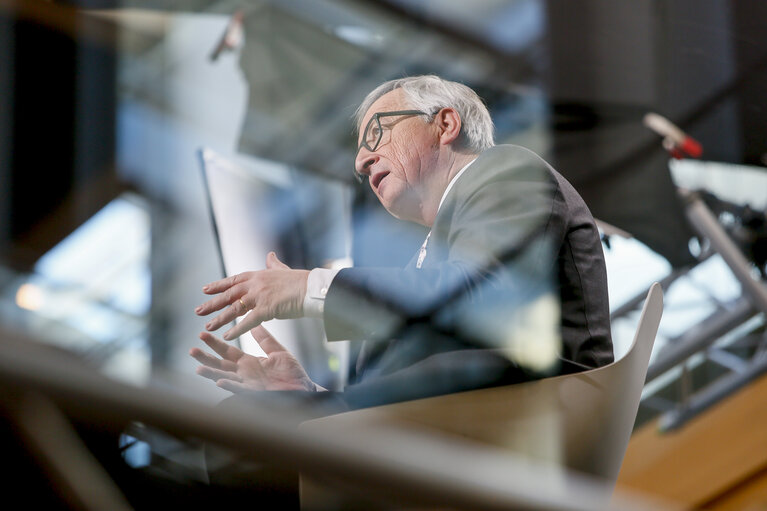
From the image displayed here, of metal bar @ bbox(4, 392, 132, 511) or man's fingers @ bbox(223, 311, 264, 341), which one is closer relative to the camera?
metal bar @ bbox(4, 392, 132, 511)

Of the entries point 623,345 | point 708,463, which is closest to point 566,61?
point 708,463

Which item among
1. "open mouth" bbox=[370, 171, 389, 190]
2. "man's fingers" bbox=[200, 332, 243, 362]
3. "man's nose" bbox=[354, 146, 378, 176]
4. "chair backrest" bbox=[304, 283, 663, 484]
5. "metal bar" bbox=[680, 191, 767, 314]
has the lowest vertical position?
"metal bar" bbox=[680, 191, 767, 314]

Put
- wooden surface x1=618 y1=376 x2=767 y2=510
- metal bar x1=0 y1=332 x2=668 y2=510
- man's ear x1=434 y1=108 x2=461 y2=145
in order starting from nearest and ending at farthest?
metal bar x1=0 y1=332 x2=668 y2=510
man's ear x1=434 y1=108 x2=461 y2=145
wooden surface x1=618 y1=376 x2=767 y2=510

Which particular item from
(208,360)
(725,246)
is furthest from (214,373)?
(725,246)

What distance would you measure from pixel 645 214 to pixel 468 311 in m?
0.88

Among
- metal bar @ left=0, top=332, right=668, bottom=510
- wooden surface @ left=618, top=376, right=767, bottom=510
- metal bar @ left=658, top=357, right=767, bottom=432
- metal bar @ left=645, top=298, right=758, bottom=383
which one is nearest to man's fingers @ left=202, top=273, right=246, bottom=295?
metal bar @ left=0, top=332, right=668, bottom=510

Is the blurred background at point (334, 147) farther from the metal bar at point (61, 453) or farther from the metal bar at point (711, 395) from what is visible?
the metal bar at point (61, 453)

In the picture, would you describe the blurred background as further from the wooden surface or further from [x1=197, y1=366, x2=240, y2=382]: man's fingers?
[x1=197, y1=366, x2=240, y2=382]: man's fingers

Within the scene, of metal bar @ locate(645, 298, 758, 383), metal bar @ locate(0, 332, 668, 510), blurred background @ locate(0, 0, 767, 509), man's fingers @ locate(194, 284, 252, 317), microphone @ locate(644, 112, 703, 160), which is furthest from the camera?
metal bar @ locate(645, 298, 758, 383)

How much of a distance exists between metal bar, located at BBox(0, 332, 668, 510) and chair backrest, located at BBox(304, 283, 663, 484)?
12.5 inches

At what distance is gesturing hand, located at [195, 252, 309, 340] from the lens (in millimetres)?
573

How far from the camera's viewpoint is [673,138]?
2.03m

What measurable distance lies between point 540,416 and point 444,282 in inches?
5.6

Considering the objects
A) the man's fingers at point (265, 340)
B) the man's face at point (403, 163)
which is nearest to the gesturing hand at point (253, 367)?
the man's fingers at point (265, 340)
